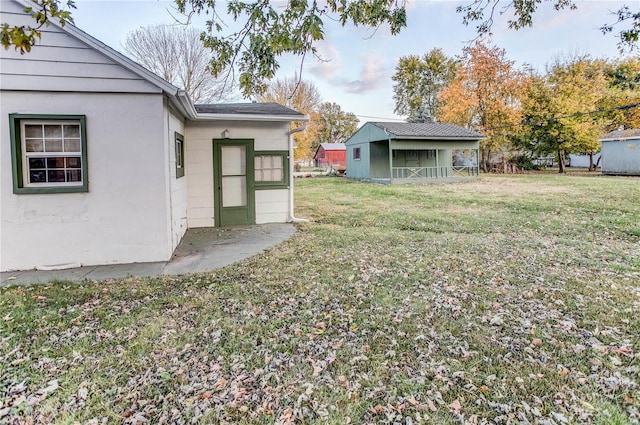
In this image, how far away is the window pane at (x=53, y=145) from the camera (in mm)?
5293

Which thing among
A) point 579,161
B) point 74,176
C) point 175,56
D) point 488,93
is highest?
point 175,56

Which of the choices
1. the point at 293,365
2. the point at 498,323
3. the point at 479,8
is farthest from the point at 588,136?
the point at 293,365

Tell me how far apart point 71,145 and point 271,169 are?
413 centimetres

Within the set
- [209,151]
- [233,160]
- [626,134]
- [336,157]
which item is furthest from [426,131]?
[336,157]

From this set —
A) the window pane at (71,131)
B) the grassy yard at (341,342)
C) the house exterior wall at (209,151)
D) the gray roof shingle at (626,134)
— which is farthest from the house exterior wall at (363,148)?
the window pane at (71,131)

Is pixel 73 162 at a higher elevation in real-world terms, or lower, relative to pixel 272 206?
higher

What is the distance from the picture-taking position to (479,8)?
5.29 metres

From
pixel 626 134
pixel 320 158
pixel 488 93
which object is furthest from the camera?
pixel 320 158

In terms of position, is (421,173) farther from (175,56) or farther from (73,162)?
(73,162)

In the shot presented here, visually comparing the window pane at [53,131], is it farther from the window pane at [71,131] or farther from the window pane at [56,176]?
the window pane at [56,176]

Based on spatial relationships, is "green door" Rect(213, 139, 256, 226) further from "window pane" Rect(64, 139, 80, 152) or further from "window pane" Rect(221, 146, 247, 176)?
"window pane" Rect(64, 139, 80, 152)

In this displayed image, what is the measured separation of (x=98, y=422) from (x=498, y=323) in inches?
129

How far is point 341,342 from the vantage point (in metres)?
3.20

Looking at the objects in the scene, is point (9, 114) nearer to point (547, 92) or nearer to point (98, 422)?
point (98, 422)
